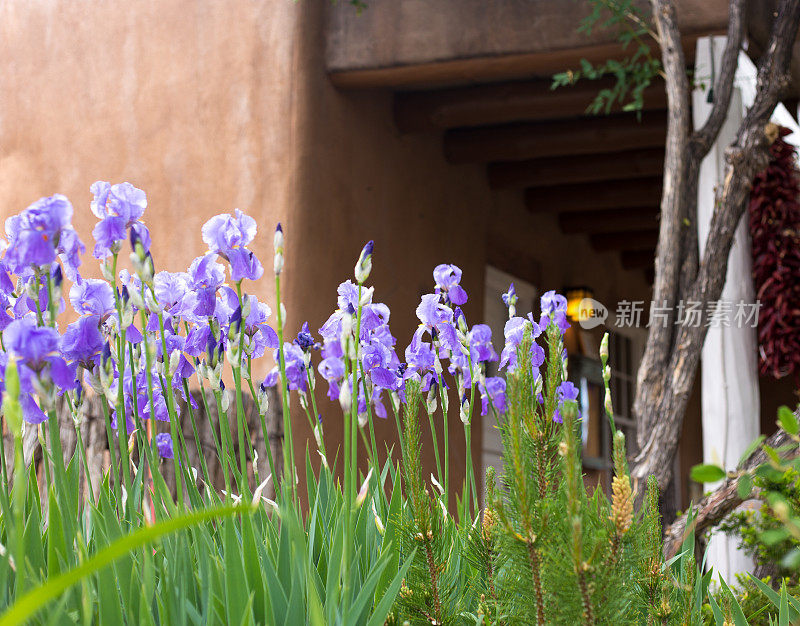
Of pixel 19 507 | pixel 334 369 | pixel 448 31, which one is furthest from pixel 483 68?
pixel 19 507

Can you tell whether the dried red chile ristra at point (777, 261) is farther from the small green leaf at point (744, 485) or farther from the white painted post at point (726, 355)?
the small green leaf at point (744, 485)

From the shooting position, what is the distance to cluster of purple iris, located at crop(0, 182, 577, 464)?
1.11 metres

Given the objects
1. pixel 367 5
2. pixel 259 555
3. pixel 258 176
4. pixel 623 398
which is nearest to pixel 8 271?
pixel 259 555

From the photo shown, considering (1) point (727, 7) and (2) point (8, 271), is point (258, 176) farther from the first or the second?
(2) point (8, 271)

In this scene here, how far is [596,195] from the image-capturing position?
6.65 metres

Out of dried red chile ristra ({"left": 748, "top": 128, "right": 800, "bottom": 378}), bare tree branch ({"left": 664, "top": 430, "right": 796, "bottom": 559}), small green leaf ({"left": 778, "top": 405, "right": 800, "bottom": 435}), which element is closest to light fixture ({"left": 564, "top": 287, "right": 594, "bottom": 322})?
dried red chile ristra ({"left": 748, "top": 128, "right": 800, "bottom": 378})

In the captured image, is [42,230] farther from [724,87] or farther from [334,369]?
[724,87]

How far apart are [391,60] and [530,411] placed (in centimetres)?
370

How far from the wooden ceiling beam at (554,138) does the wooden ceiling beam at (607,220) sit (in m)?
1.59

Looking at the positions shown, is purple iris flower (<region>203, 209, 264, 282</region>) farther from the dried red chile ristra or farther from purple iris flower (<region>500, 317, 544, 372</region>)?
the dried red chile ristra

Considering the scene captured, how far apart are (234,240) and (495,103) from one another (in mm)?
3830

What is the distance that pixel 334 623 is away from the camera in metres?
1.05

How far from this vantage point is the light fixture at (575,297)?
6789mm

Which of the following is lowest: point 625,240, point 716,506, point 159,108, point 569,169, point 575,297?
point 716,506
